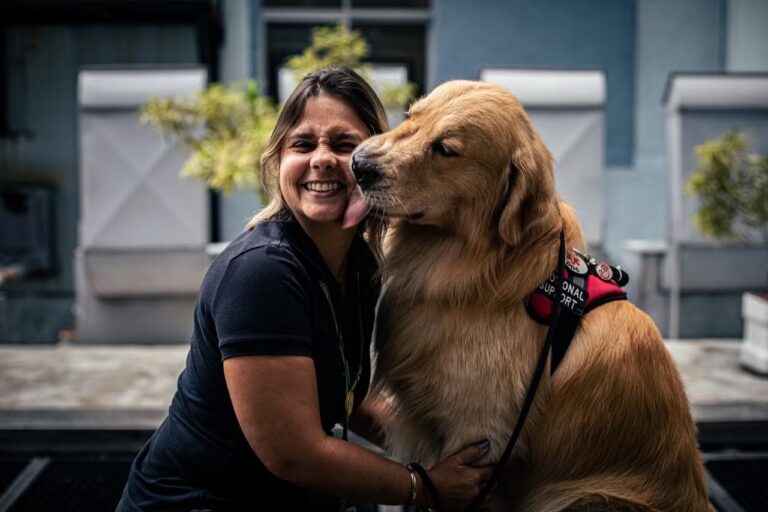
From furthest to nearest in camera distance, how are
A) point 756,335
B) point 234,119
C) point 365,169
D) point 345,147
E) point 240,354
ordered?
point 234,119
point 756,335
point 345,147
point 365,169
point 240,354

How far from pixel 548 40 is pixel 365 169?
6792 millimetres

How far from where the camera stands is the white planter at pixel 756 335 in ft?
15.9

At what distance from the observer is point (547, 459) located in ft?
6.36

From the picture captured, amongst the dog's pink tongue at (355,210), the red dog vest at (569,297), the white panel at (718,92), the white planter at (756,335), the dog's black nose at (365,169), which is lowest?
the white planter at (756,335)

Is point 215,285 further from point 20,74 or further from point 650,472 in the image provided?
point 20,74

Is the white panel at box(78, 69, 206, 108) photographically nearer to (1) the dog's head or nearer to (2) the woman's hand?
(1) the dog's head

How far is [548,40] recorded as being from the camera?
8070 mm

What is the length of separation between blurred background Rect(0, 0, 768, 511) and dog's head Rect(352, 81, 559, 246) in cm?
164

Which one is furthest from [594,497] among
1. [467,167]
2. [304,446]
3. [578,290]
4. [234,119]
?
[234,119]

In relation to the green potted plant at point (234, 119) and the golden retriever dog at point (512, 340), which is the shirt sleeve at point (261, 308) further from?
the green potted plant at point (234, 119)

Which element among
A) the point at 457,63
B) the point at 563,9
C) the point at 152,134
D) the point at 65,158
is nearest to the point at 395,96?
the point at 152,134

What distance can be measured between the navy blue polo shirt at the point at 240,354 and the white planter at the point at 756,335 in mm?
3706

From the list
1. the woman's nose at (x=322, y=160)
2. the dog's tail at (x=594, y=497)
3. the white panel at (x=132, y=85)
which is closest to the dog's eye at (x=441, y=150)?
the woman's nose at (x=322, y=160)

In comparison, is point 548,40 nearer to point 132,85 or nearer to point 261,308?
point 132,85
